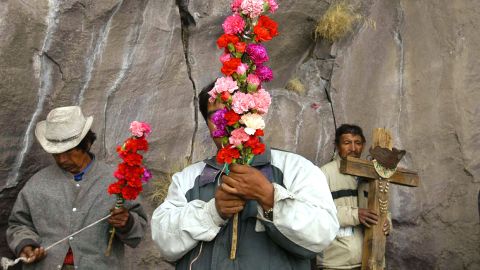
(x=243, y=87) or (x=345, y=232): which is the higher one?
(x=243, y=87)

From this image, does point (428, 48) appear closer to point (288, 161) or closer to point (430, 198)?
point (430, 198)

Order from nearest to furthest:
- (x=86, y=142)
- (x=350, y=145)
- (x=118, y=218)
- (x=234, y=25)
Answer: (x=234, y=25) < (x=118, y=218) < (x=86, y=142) < (x=350, y=145)

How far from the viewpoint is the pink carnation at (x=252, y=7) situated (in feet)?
11.1

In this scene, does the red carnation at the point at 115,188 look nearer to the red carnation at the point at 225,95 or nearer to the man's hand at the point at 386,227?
the red carnation at the point at 225,95

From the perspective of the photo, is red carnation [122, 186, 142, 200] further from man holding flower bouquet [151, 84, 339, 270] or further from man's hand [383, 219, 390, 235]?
man's hand [383, 219, 390, 235]

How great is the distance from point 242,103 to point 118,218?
1.79m

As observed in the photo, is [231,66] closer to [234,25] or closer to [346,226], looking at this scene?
[234,25]

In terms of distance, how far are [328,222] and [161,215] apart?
31.3 inches

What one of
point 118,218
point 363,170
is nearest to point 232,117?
point 118,218

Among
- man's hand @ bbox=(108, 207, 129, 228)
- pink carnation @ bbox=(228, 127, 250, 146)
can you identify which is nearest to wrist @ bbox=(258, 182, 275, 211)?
pink carnation @ bbox=(228, 127, 250, 146)

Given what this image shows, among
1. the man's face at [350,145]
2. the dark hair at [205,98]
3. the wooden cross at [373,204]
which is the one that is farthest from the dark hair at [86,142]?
the man's face at [350,145]

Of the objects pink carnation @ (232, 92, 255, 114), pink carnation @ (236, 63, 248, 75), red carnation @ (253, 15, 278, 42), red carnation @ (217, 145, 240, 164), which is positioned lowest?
red carnation @ (217, 145, 240, 164)

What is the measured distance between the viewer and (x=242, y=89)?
10.9 feet

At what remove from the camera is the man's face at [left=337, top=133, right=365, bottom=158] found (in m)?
6.00
